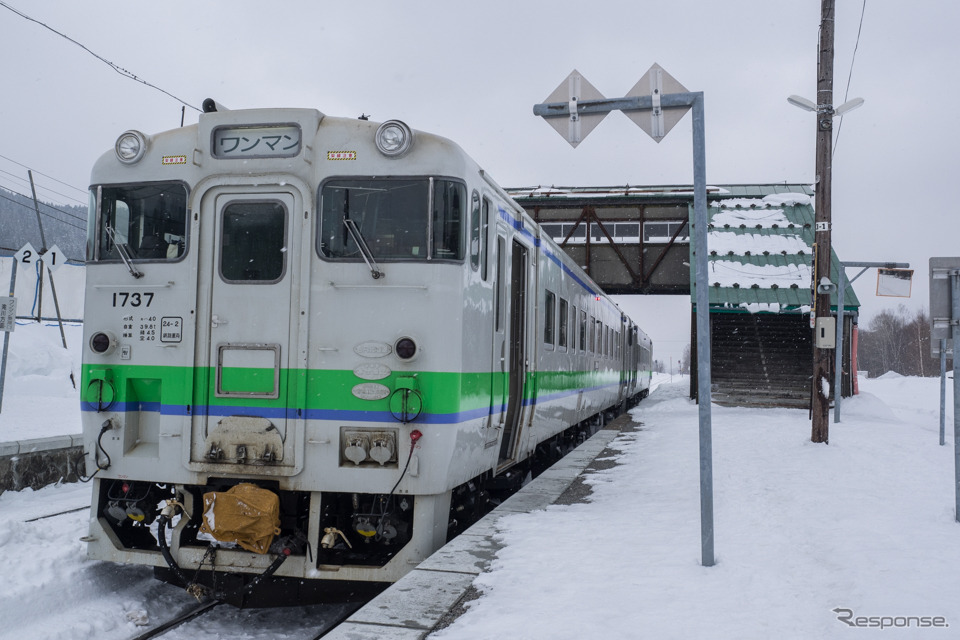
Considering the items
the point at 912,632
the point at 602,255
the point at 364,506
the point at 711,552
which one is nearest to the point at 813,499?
the point at 711,552

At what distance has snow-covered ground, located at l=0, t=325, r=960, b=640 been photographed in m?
4.10

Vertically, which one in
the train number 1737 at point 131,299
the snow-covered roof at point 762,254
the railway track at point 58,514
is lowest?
the railway track at point 58,514

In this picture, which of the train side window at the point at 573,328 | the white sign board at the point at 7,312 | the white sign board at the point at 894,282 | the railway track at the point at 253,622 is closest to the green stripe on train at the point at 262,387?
the railway track at the point at 253,622

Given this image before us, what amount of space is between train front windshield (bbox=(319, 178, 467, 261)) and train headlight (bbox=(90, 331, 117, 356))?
1.60 m

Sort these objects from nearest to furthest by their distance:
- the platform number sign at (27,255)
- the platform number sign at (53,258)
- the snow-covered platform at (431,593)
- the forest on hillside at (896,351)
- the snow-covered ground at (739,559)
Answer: the snow-covered platform at (431,593) → the snow-covered ground at (739,559) → the platform number sign at (27,255) → the platform number sign at (53,258) → the forest on hillside at (896,351)

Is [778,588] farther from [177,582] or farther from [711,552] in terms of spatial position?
[177,582]

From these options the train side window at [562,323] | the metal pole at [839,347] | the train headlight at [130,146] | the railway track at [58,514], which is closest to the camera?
the train headlight at [130,146]

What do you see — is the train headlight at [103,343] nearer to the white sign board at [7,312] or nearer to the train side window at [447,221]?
the train side window at [447,221]

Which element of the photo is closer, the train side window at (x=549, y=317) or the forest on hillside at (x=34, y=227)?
the train side window at (x=549, y=317)

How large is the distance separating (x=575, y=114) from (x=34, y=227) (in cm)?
6321

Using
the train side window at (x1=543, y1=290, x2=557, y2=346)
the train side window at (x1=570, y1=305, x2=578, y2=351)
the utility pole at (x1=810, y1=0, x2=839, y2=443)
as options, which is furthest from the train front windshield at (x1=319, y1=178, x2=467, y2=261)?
the utility pole at (x1=810, y1=0, x2=839, y2=443)

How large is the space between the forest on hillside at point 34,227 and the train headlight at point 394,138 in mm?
49451

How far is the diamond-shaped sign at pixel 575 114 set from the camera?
538 cm

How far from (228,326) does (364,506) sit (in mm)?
1521
